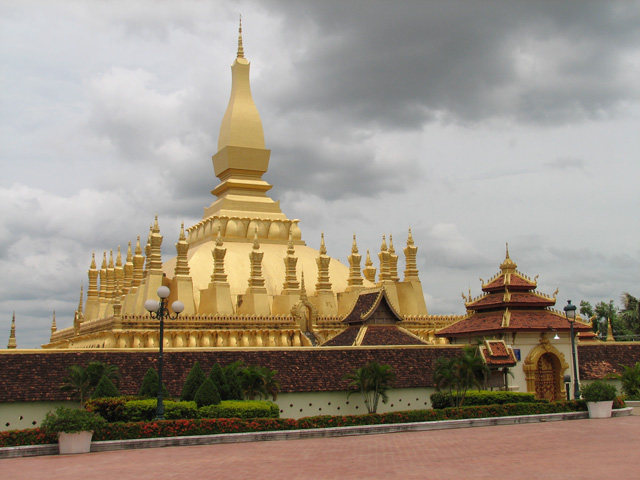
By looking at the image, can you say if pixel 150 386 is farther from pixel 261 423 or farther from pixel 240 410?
pixel 261 423

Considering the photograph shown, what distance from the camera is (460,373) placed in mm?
24234

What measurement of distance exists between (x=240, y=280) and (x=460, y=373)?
1743cm

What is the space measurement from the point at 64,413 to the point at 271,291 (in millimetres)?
22590

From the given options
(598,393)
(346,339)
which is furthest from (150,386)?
(598,393)

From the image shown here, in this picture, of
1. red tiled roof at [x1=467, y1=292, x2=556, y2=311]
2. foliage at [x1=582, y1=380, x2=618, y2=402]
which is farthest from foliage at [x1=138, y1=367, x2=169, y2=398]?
red tiled roof at [x1=467, y1=292, x2=556, y2=311]

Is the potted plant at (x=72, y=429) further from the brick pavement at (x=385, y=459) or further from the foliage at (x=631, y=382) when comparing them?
the foliage at (x=631, y=382)

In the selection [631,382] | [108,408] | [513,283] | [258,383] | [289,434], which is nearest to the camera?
[289,434]

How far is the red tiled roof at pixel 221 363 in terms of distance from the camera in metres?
20.9

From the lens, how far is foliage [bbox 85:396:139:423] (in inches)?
756

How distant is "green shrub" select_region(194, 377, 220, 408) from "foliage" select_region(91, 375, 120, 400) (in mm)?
2238

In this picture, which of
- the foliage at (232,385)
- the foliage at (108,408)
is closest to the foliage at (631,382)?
the foliage at (232,385)

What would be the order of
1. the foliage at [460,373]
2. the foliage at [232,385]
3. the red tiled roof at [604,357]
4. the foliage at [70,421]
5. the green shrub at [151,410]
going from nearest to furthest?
the foliage at [70,421] < the green shrub at [151,410] < the foliage at [232,385] < the foliage at [460,373] < the red tiled roof at [604,357]

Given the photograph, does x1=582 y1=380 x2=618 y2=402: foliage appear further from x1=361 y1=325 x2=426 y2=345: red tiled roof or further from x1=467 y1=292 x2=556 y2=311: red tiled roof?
x1=361 y1=325 x2=426 y2=345: red tiled roof

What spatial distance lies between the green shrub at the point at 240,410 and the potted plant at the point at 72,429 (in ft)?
10.9
